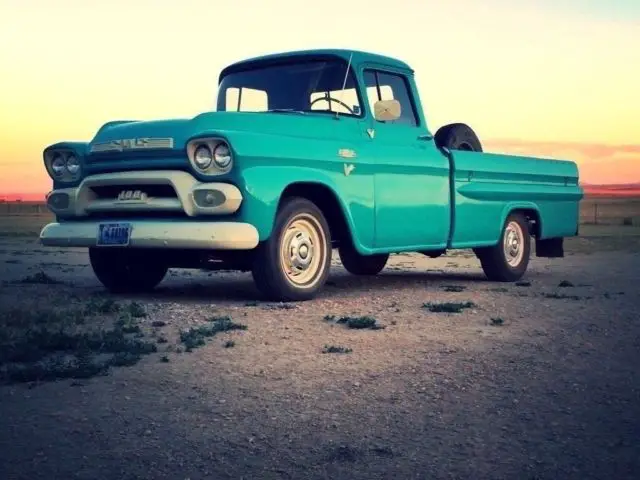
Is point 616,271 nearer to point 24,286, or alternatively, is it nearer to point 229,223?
point 229,223

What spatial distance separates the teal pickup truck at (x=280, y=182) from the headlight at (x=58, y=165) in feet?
0.04

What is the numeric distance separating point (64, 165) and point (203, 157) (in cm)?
172

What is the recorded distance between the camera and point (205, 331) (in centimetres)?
545

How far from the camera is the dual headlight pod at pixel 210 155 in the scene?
6.36 metres

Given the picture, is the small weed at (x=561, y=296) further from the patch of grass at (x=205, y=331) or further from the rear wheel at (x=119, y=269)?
the rear wheel at (x=119, y=269)

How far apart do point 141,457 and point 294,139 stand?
4146mm

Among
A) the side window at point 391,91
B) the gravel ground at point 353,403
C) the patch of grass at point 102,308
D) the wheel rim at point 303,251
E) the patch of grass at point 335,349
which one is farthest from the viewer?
the side window at point 391,91

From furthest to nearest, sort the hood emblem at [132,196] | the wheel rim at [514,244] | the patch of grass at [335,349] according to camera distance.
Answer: the wheel rim at [514,244], the hood emblem at [132,196], the patch of grass at [335,349]

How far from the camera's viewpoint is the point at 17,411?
3.64 metres

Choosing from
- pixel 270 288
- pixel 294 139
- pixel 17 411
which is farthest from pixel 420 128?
pixel 17 411

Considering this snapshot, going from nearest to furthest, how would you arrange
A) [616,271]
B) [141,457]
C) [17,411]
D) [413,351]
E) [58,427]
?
[141,457]
[58,427]
[17,411]
[413,351]
[616,271]

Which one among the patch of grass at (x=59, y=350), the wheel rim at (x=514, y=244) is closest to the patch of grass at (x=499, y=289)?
the wheel rim at (x=514, y=244)

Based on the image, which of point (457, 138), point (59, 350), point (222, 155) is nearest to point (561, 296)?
point (457, 138)

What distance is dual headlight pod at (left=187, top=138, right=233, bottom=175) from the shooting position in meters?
6.36
